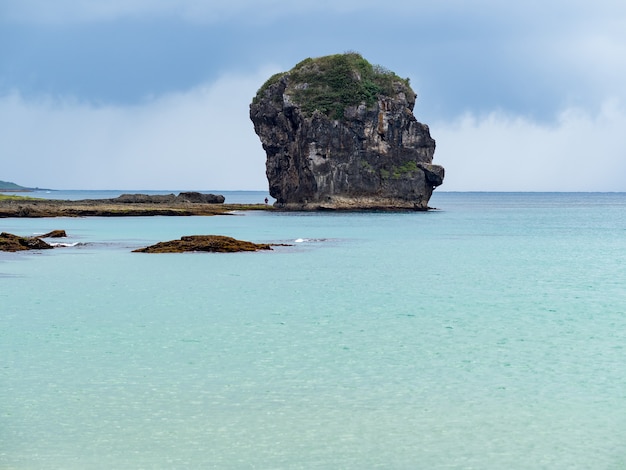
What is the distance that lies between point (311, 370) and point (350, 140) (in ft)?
310

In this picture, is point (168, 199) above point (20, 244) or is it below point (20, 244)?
above

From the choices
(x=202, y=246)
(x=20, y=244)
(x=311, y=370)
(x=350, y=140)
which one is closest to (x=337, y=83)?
(x=350, y=140)

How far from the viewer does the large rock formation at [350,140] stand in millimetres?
107000

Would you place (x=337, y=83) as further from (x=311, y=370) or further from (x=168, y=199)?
(x=311, y=370)

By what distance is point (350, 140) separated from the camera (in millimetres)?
107062

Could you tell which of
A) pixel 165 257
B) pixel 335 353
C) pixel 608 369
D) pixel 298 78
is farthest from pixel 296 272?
pixel 298 78

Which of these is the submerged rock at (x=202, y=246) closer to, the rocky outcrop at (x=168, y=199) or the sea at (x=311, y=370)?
the sea at (x=311, y=370)

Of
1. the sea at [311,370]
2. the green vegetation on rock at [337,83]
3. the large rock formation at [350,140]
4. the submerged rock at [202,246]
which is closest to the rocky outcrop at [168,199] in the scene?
the large rock formation at [350,140]

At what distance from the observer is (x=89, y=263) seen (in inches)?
1388

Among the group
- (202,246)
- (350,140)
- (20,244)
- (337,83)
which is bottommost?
(20,244)

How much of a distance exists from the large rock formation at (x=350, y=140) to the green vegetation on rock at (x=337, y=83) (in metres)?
0.14

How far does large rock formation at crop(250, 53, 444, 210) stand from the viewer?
4213 inches

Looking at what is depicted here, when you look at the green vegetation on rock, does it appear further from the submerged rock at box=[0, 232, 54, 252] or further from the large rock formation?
the submerged rock at box=[0, 232, 54, 252]

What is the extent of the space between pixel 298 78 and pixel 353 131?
12952mm
